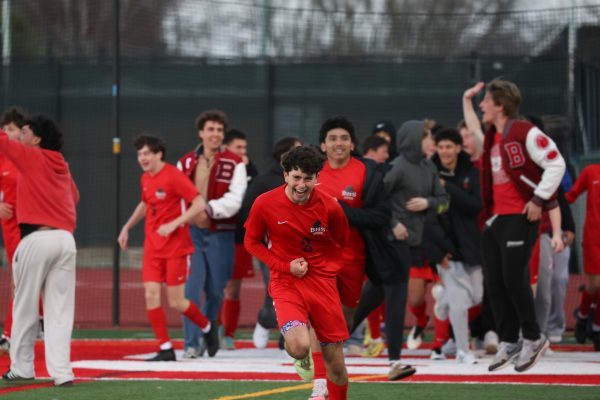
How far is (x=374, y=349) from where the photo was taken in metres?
12.3

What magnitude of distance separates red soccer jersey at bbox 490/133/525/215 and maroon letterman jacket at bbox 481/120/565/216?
0.05m

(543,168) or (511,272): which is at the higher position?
(543,168)

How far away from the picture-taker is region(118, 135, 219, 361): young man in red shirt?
37.4ft

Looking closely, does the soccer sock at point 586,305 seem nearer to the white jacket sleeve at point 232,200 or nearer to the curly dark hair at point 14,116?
the white jacket sleeve at point 232,200

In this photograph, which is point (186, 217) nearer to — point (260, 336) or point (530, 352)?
point (260, 336)

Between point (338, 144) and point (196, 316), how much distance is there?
2805 millimetres

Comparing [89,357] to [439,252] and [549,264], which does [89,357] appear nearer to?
[439,252]

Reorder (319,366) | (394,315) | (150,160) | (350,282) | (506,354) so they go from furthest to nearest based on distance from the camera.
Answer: (150,160)
(394,315)
(506,354)
(350,282)
(319,366)

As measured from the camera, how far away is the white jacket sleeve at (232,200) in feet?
38.8

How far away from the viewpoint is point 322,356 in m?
8.01

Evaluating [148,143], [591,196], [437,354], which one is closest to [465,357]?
[437,354]

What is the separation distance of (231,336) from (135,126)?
6123mm

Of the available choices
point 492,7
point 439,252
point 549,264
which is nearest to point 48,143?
point 439,252

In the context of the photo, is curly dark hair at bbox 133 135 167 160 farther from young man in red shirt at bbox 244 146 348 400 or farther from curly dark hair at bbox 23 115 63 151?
young man in red shirt at bbox 244 146 348 400
